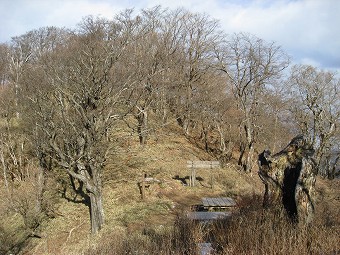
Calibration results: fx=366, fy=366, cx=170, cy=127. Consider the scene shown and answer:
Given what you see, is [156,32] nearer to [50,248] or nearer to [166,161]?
[166,161]

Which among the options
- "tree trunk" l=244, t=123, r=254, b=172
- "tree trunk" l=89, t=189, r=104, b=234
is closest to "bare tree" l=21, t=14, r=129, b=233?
"tree trunk" l=89, t=189, r=104, b=234

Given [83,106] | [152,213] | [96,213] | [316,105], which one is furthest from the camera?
[316,105]

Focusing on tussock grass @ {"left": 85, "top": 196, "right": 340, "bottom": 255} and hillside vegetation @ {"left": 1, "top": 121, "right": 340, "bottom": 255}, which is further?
hillside vegetation @ {"left": 1, "top": 121, "right": 340, "bottom": 255}

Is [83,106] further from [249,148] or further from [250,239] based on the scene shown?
[249,148]

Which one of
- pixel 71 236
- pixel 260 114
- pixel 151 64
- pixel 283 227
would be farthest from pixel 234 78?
pixel 283 227

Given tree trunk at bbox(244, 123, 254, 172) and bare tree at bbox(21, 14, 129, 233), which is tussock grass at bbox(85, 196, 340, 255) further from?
tree trunk at bbox(244, 123, 254, 172)

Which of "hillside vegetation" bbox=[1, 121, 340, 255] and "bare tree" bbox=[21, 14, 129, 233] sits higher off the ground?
"bare tree" bbox=[21, 14, 129, 233]

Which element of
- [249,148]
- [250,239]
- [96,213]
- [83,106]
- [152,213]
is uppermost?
[83,106]

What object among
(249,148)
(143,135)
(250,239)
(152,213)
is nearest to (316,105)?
(249,148)

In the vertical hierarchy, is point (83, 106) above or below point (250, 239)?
above

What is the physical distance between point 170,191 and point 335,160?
945 inches

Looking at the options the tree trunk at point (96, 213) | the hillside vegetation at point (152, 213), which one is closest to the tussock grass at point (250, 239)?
the hillside vegetation at point (152, 213)

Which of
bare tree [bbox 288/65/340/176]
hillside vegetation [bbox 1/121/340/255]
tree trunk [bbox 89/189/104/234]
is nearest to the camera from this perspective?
hillside vegetation [bbox 1/121/340/255]

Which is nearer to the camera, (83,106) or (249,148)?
(83,106)
